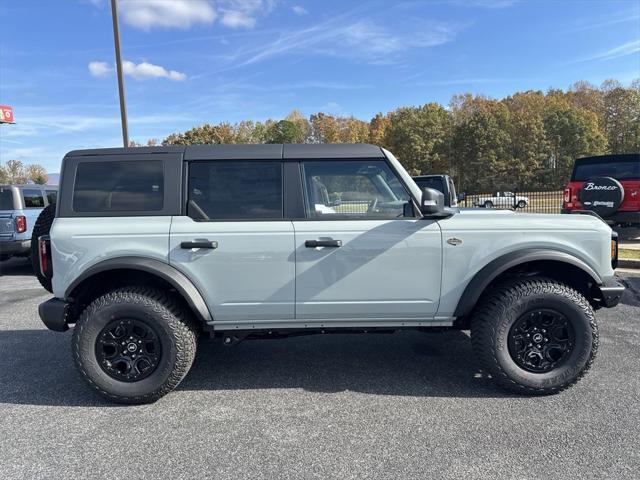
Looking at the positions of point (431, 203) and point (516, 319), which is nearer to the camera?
point (431, 203)

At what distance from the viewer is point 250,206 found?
11.3 feet

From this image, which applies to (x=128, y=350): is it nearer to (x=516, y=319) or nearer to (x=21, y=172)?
(x=516, y=319)

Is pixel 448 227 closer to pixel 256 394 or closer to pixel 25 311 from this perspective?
pixel 256 394

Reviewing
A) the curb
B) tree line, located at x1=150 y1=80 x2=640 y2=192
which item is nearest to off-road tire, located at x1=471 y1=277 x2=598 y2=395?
the curb

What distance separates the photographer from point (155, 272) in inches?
129

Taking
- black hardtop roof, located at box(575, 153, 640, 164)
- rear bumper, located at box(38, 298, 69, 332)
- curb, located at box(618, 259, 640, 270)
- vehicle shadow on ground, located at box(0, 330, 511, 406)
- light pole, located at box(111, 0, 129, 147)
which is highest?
light pole, located at box(111, 0, 129, 147)

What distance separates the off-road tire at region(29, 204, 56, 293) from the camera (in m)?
3.72

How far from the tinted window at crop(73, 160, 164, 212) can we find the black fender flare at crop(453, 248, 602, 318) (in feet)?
7.97

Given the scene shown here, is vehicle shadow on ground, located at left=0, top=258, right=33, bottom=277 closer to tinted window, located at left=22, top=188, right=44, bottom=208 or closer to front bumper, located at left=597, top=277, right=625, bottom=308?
tinted window, located at left=22, top=188, right=44, bottom=208

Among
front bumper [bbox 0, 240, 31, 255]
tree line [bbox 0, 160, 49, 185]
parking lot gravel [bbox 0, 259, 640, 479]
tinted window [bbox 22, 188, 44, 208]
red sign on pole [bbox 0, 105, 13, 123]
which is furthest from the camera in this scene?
tree line [bbox 0, 160, 49, 185]

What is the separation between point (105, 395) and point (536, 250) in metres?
3.37

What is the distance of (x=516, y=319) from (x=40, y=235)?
12.8ft

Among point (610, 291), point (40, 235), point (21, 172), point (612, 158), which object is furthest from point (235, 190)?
point (21, 172)

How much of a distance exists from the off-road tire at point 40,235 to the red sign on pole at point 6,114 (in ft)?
194
